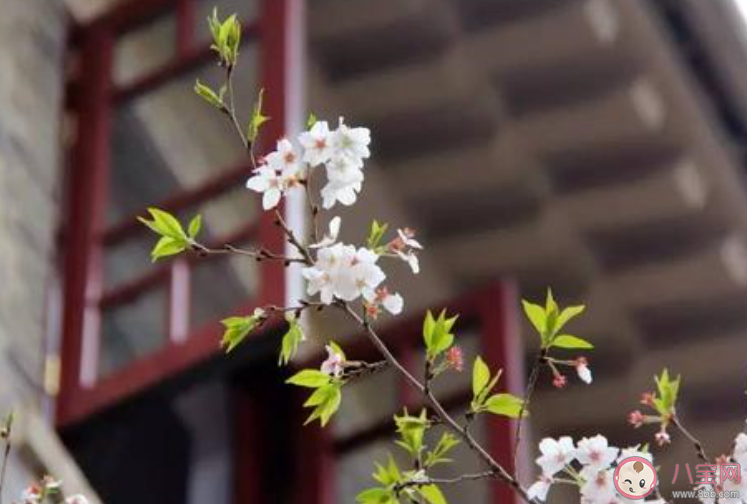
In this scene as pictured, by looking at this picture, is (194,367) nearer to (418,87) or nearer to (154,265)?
(154,265)

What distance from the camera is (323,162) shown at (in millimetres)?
1718

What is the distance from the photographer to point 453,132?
15.5 ft

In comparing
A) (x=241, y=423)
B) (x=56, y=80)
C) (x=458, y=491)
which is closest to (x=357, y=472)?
(x=458, y=491)

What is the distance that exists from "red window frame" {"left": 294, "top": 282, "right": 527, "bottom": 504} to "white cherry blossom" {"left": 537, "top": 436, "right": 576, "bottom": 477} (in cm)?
232

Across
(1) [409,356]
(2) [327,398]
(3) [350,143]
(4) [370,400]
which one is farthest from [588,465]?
(4) [370,400]

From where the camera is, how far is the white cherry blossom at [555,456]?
1.75 m

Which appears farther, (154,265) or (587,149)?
(587,149)

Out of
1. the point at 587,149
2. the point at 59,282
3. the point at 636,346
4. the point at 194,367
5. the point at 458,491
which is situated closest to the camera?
the point at 194,367

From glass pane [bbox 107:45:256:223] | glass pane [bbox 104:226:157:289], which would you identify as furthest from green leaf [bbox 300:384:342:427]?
glass pane [bbox 107:45:256:223]

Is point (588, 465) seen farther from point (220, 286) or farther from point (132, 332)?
point (220, 286)

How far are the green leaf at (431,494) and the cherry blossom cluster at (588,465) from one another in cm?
8

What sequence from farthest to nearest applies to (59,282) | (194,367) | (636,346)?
(636,346)
(59,282)
(194,367)

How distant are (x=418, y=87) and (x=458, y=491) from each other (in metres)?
1.30

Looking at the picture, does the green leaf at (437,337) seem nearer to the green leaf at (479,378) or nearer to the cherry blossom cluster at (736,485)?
the green leaf at (479,378)
